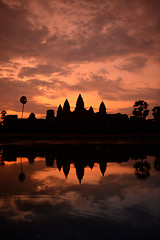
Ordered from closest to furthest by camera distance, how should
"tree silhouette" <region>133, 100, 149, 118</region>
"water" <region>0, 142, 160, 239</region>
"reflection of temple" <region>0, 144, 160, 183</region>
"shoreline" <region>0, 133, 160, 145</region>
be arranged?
"water" <region>0, 142, 160, 239</region>
"reflection of temple" <region>0, 144, 160, 183</region>
"shoreline" <region>0, 133, 160, 145</region>
"tree silhouette" <region>133, 100, 149, 118</region>

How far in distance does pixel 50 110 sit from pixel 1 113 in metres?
24.9

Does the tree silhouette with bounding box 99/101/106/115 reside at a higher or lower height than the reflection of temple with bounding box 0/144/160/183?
higher

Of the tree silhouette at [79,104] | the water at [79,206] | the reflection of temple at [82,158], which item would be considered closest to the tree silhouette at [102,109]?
the tree silhouette at [79,104]

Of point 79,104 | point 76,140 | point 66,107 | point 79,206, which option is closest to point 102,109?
point 79,104

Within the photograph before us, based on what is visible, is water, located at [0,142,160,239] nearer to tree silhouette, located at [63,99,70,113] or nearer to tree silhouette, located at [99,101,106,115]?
tree silhouette, located at [63,99,70,113]

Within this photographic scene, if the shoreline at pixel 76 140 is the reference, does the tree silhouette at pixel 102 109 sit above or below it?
above

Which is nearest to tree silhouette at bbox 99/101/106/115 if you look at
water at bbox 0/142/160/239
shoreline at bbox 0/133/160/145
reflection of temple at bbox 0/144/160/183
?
shoreline at bbox 0/133/160/145

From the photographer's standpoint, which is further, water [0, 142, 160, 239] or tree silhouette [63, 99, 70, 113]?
tree silhouette [63, 99, 70, 113]

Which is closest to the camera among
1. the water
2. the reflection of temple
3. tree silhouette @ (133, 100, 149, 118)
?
the water

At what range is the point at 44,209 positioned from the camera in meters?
4.57

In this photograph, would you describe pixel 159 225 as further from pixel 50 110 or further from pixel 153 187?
pixel 50 110

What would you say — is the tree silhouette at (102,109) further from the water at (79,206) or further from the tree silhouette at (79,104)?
the water at (79,206)

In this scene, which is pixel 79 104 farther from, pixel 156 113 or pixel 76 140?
pixel 76 140

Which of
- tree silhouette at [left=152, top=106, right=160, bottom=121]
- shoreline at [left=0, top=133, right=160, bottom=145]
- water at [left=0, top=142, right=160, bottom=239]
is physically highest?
tree silhouette at [left=152, top=106, right=160, bottom=121]
